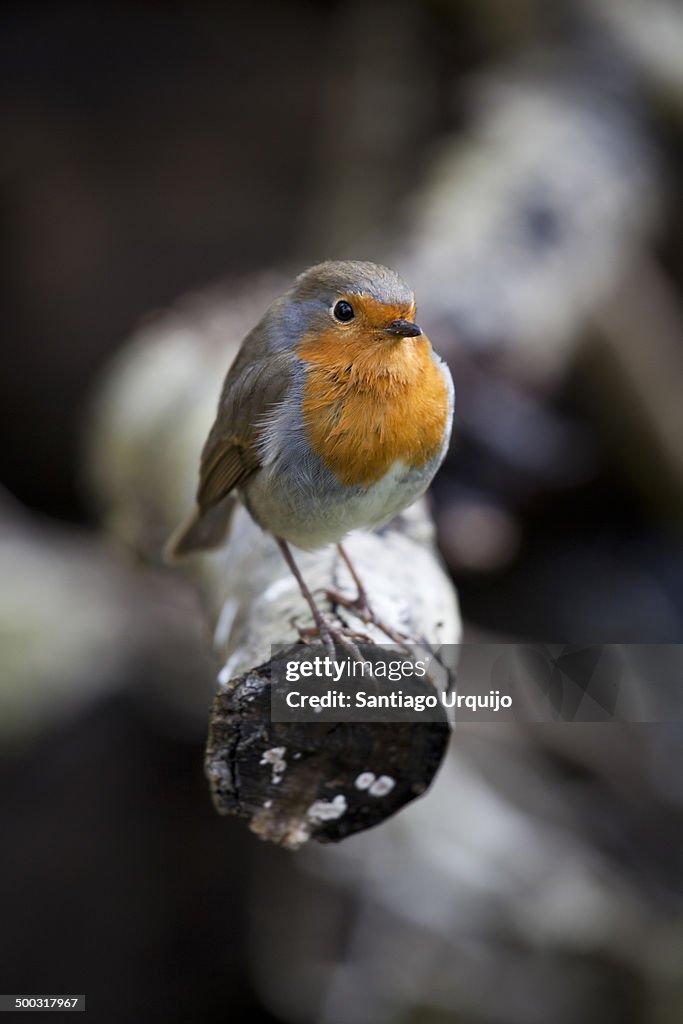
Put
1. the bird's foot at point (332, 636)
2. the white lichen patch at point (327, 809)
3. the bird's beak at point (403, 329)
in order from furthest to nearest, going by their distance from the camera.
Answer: the bird's beak at point (403, 329) < the white lichen patch at point (327, 809) < the bird's foot at point (332, 636)

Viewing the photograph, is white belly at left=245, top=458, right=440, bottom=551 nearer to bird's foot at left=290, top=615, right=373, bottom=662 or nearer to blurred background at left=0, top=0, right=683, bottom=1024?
bird's foot at left=290, top=615, right=373, bottom=662

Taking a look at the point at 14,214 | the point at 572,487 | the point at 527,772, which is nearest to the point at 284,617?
the point at 527,772

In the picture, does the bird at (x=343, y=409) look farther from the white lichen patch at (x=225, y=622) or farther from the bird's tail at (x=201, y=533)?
the bird's tail at (x=201, y=533)

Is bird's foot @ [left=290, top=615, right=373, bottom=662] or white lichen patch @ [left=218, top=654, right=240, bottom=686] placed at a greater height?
bird's foot @ [left=290, top=615, right=373, bottom=662]

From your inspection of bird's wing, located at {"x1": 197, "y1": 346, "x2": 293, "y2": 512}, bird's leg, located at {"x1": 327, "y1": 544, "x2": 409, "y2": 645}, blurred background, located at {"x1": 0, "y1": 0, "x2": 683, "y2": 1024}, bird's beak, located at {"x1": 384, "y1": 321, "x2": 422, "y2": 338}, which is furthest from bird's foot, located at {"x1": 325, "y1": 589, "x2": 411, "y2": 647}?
blurred background, located at {"x1": 0, "y1": 0, "x2": 683, "y2": 1024}

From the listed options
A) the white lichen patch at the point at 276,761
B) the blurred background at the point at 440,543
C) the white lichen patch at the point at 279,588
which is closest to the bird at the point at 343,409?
the white lichen patch at the point at 279,588
